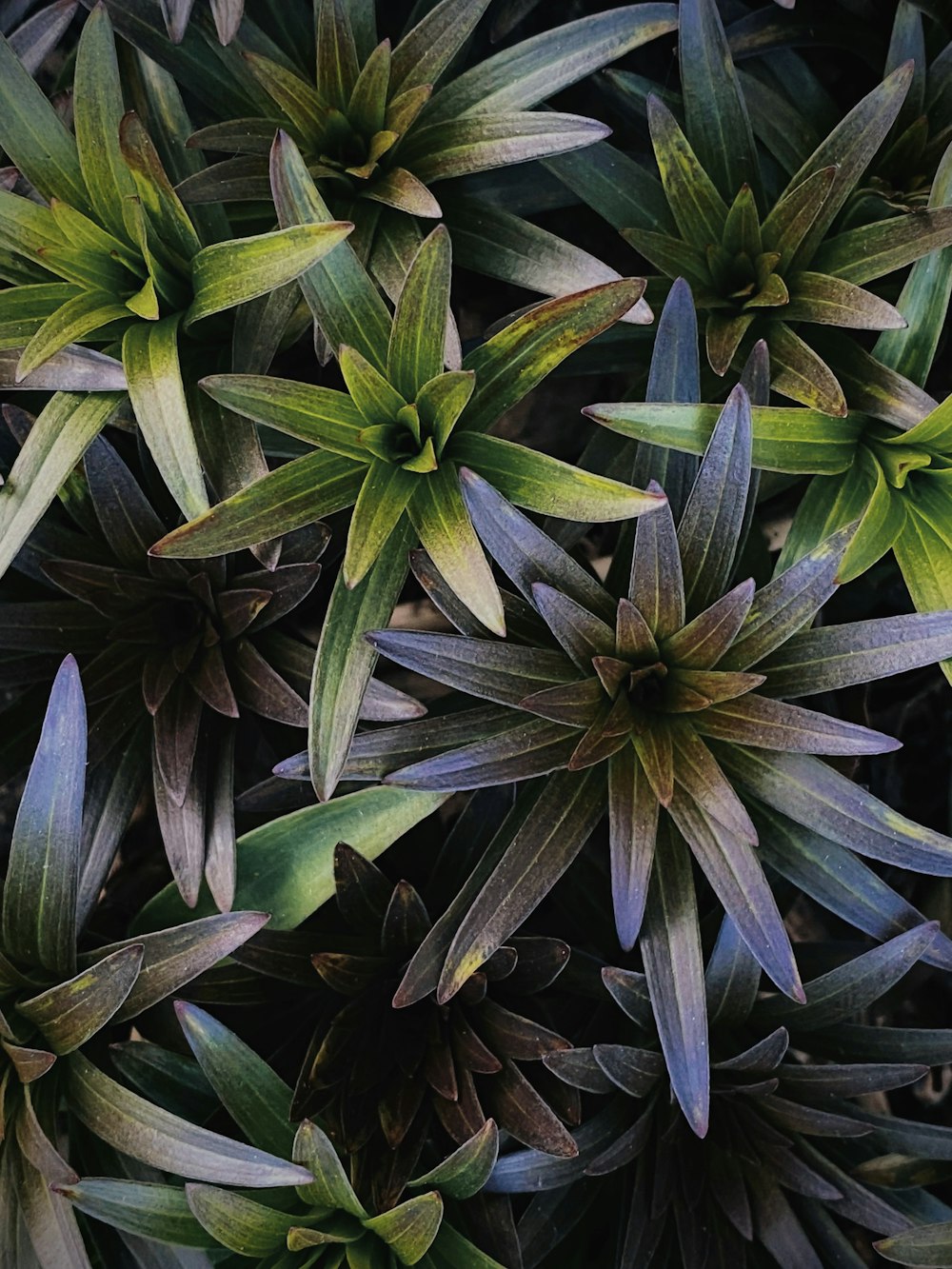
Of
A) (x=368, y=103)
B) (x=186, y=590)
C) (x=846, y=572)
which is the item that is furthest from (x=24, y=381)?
(x=846, y=572)

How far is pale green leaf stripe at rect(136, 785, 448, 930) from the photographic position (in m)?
0.97

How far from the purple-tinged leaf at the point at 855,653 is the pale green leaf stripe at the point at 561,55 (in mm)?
562

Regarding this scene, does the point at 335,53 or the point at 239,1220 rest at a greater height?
the point at 335,53

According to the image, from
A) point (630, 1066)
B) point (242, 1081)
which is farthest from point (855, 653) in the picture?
point (242, 1081)

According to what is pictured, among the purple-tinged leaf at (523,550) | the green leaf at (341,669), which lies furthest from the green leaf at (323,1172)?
the purple-tinged leaf at (523,550)

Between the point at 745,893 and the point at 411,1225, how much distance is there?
0.40 m

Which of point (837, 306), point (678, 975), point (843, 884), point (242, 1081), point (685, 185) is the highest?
point (685, 185)

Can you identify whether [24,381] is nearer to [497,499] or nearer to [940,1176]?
[497,499]

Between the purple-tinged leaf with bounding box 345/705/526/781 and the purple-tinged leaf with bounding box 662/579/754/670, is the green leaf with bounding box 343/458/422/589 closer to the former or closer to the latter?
the purple-tinged leaf with bounding box 345/705/526/781

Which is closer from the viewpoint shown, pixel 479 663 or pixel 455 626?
pixel 479 663

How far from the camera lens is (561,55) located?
94cm

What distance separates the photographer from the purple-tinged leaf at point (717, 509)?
84 centimetres

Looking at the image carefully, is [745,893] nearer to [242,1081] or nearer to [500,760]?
[500,760]

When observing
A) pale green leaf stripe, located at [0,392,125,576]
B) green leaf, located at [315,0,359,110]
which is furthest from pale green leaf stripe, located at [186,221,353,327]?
green leaf, located at [315,0,359,110]
